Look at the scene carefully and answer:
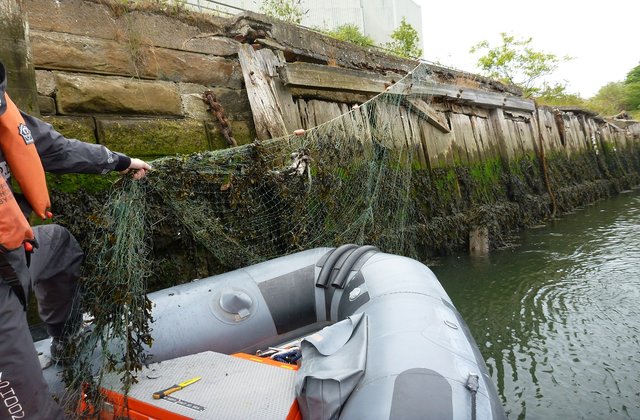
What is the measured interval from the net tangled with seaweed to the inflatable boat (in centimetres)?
21

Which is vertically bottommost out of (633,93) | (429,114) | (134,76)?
(429,114)

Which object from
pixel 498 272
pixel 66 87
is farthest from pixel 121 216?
pixel 498 272

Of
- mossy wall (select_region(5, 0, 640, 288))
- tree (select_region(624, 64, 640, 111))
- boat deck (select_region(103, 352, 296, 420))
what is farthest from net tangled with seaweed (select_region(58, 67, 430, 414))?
tree (select_region(624, 64, 640, 111))

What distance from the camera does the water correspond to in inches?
124

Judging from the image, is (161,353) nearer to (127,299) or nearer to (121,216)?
(127,299)

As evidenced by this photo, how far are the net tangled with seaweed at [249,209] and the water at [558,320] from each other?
49.7 inches

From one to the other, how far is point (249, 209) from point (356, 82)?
10.9 feet

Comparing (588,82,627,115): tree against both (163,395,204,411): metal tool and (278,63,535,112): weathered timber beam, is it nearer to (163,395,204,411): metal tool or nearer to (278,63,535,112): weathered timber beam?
(278,63,535,112): weathered timber beam

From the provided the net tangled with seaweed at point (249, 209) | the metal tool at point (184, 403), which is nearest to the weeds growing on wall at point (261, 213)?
the net tangled with seaweed at point (249, 209)

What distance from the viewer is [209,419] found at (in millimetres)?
1839

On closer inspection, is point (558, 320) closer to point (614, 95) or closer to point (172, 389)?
point (172, 389)

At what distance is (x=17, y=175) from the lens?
188 centimetres

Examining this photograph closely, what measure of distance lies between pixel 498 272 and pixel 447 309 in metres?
3.99

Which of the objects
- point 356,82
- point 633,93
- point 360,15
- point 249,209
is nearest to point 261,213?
point 249,209
